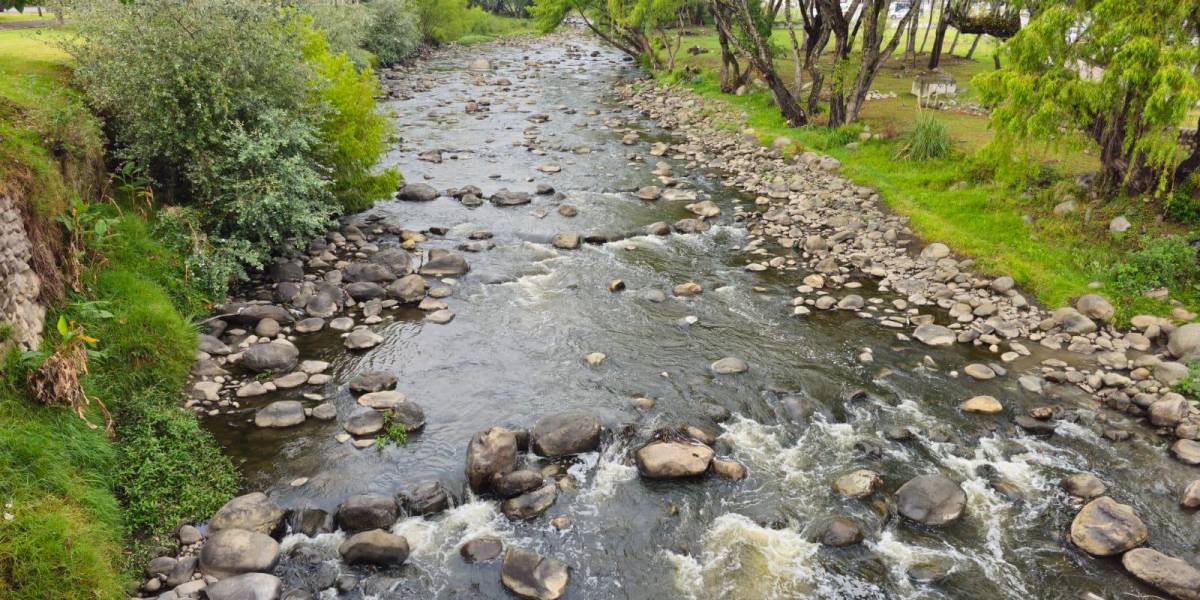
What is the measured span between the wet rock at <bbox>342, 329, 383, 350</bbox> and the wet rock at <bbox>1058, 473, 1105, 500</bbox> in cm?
1247

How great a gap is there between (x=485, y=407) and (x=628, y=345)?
11.4 feet

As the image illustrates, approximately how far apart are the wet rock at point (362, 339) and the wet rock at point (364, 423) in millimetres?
2538

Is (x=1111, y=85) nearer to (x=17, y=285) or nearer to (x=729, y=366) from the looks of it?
(x=729, y=366)

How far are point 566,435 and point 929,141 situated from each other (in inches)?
706

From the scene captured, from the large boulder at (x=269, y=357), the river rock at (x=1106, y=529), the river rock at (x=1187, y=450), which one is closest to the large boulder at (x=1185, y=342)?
the river rock at (x=1187, y=450)

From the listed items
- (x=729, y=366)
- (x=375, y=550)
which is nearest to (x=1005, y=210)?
(x=729, y=366)

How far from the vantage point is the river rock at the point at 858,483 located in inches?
416

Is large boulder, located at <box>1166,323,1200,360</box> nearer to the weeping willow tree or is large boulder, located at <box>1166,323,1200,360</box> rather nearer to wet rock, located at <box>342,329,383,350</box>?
wet rock, located at <box>342,329,383,350</box>

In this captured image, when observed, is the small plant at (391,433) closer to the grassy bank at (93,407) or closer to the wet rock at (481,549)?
the grassy bank at (93,407)

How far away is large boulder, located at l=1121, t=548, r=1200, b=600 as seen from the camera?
8.84 metres

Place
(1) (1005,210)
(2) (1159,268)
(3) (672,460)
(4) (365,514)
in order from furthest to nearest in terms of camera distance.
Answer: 1. (1) (1005,210)
2. (2) (1159,268)
3. (3) (672,460)
4. (4) (365,514)

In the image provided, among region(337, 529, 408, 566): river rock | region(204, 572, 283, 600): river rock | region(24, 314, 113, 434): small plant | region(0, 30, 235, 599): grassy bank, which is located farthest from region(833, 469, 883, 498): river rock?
region(24, 314, 113, 434): small plant

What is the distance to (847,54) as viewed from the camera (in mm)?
27891

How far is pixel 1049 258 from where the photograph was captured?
1661 cm
